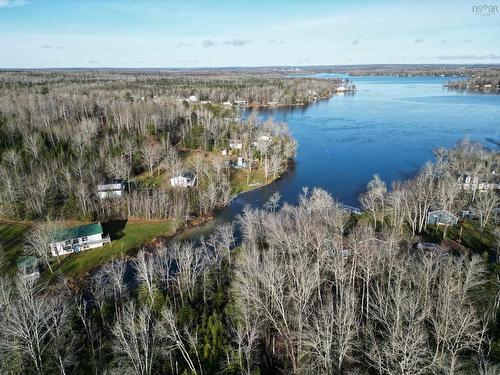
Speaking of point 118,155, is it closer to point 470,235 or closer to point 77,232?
point 77,232

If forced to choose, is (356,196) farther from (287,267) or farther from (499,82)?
(499,82)

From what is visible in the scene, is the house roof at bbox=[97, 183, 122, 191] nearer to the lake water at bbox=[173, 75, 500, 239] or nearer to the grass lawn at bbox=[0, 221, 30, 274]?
the grass lawn at bbox=[0, 221, 30, 274]

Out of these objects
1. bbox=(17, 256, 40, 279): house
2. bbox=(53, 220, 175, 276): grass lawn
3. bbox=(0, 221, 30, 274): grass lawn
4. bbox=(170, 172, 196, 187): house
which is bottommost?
bbox=(53, 220, 175, 276): grass lawn

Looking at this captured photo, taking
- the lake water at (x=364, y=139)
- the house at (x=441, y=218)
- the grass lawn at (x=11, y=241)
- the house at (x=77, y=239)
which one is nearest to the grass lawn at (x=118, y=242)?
the house at (x=77, y=239)

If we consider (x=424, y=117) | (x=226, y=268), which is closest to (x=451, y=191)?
(x=226, y=268)

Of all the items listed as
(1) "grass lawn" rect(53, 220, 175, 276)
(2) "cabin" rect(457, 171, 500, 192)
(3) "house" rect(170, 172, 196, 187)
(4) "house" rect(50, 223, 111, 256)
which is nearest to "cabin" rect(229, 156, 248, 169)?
(3) "house" rect(170, 172, 196, 187)

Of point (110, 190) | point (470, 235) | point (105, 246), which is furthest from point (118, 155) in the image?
point (470, 235)
